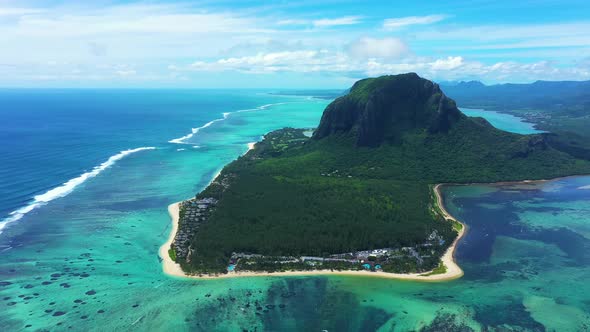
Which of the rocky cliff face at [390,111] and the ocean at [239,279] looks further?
the rocky cliff face at [390,111]

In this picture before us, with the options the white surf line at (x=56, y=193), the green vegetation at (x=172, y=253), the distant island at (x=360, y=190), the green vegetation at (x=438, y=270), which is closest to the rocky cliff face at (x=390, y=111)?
the distant island at (x=360, y=190)

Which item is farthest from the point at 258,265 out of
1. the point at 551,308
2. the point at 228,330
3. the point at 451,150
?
the point at 451,150

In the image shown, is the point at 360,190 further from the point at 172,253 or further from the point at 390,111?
the point at 390,111

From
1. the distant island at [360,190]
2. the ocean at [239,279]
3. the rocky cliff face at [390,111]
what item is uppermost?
the rocky cliff face at [390,111]

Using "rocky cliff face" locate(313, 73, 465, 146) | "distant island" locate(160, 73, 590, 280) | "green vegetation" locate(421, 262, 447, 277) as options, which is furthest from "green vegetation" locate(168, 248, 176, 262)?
"rocky cliff face" locate(313, 73, 465, 146)

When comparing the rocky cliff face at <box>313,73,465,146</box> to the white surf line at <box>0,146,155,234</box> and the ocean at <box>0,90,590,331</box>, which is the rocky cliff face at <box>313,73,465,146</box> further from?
the white surf line at <box>0,146,155,234</box>

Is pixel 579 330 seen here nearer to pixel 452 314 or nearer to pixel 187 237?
pixel 452 314

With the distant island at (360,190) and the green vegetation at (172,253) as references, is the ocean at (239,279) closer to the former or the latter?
the green vegetation at (172,253)

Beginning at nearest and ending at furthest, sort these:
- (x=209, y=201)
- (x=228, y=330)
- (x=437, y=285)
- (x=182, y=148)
A: 1. (x=228, y=330)
2. (x=437, y=285)
3. (x=209, y=201)
4. (x=182, y=148)
